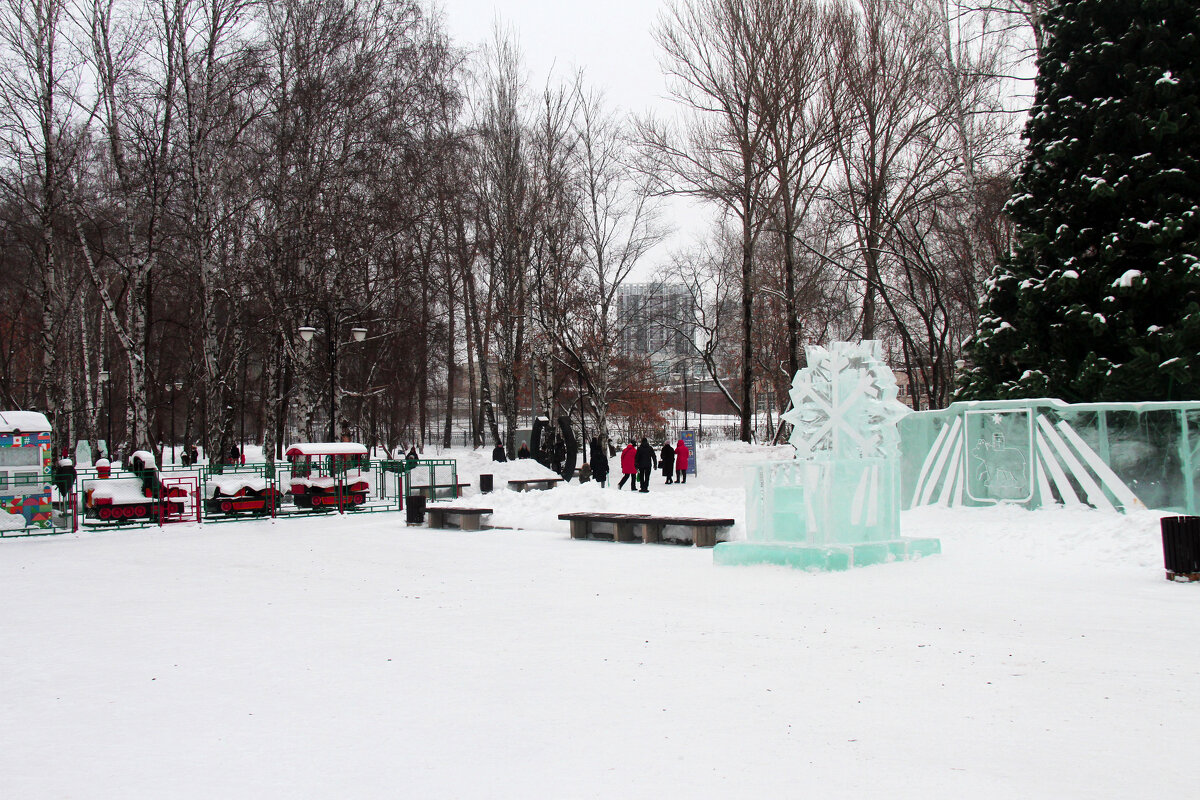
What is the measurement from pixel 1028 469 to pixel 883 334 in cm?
3679

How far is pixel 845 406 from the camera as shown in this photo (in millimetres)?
13570

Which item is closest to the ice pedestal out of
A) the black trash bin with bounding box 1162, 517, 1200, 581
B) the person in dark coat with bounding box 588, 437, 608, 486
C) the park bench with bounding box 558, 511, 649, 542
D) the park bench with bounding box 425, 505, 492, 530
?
the black trash bin with bounding box 1162, 517, 1200, 581

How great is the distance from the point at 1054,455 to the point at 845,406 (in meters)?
4.91

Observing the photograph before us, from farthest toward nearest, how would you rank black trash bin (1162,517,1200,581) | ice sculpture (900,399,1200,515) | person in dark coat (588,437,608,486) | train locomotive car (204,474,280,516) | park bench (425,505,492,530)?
person in dark coat (588,437,608,486), train locomotive car (204,474,280,516), park bench (425,505,492,530), ice sculpture (900,399,1200,515), black trash bin (1162,517,1200,581)

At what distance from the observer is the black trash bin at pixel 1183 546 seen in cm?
1086

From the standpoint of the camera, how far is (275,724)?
625 centimetres

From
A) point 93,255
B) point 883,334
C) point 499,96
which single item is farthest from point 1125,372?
point 93,255

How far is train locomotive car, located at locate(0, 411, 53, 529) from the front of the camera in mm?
20594

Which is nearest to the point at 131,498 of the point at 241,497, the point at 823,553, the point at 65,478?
the point at 241,497

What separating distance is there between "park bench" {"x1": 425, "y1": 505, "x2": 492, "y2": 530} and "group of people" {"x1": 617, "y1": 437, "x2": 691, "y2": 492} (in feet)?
22.8

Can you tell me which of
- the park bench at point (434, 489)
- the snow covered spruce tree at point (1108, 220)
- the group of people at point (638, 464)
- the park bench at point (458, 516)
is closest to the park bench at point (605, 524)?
the park bench at point (458, 516)

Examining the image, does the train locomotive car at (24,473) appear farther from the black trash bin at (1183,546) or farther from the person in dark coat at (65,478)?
the black trash bin at (1183,546)

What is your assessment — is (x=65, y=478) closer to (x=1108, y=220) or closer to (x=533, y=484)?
(x=533, y=484)

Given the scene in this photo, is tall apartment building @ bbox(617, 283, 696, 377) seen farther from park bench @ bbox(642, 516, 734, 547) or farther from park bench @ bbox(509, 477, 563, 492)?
park bench @ bbox(642, 516, 734, 547)
